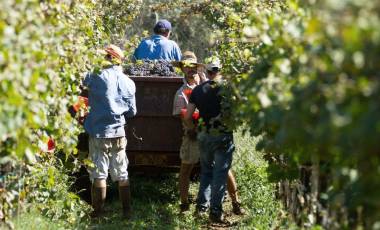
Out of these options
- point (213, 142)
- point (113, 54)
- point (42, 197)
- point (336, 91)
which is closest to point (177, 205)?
point (213, 142)

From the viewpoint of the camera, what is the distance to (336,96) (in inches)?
140

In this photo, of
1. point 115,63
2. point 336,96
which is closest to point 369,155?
point 336,96

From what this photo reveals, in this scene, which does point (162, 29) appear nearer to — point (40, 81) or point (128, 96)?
point (128, 96)

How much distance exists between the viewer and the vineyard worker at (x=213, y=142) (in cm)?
914

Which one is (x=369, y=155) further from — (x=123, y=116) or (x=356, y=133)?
(x=123, y=116)

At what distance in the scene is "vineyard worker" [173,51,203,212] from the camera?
381 inches

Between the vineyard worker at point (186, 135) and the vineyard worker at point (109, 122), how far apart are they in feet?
1.81

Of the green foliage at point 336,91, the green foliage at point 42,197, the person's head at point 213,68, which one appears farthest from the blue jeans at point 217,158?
the green foliage at point 336,91

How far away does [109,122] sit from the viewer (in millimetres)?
9227

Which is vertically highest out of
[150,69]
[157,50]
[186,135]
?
[157,50]

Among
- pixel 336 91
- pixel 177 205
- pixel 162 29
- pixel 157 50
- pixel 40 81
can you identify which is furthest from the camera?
pixel 162 29

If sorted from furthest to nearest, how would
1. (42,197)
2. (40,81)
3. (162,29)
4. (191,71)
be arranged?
(162,29) → (191,71) → (42,197) → (40,81)

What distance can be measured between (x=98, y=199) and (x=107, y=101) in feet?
3.61

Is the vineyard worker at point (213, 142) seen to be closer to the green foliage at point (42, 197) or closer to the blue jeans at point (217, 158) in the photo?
the blue jeans at point (217, 158)
